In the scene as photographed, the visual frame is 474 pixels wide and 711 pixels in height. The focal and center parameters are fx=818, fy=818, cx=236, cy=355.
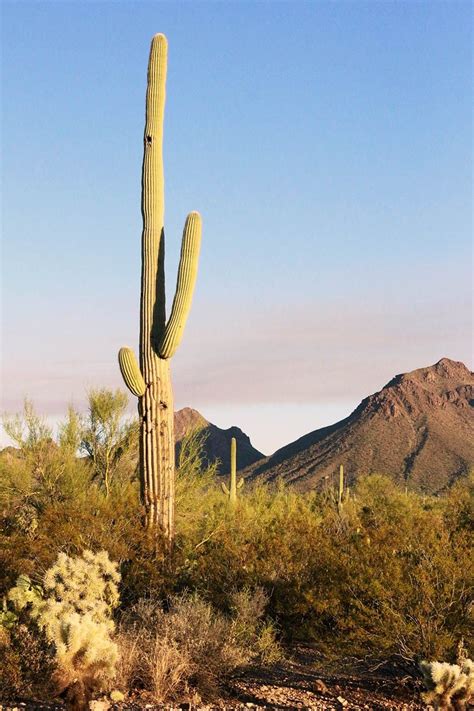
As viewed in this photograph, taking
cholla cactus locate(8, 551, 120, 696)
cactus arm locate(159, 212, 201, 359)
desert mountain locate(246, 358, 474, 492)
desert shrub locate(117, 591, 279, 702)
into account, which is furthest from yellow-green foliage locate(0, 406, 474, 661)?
desert mountain locate(246, 358, 474, 492)

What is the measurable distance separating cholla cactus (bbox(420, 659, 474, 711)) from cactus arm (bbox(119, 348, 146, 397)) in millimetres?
6486

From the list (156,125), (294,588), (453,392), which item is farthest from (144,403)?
(453,392)

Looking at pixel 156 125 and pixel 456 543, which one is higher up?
pixel 156 125

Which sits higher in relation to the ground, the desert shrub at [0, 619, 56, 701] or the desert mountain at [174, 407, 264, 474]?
the desert mountain at [174, 407, 264, 474]

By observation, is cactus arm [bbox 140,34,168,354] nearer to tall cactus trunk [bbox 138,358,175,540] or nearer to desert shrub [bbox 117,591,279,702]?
tall cactus trunk [bbox 138,358,175,540]

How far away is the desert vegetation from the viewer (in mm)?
8188

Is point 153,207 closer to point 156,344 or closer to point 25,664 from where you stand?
point 156,344

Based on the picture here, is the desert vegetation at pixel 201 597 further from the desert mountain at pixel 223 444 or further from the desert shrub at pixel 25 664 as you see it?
the desert mountain at pixel 223 444

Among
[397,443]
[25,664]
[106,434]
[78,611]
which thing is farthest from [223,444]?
[25,664]

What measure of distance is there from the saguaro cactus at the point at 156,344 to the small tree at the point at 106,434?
3.60 m

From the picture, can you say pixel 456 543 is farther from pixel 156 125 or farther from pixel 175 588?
pixel 156 125

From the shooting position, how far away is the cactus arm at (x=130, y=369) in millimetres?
12242

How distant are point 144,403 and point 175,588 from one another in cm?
296

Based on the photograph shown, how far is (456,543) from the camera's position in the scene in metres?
9.16
